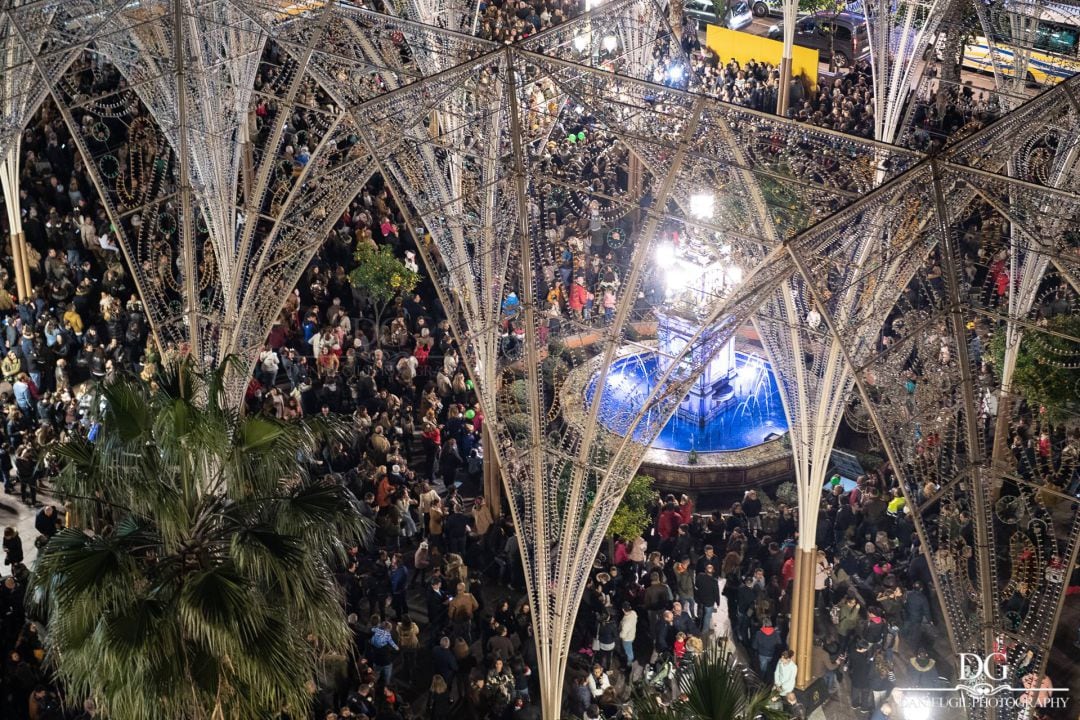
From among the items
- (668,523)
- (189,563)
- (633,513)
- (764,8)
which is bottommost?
(668,523)

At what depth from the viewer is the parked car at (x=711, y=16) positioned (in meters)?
41.0

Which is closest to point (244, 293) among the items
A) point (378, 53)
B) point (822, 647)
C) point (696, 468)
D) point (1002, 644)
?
point (378, 53)

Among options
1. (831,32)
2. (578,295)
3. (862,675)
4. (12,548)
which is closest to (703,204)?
(862,675)

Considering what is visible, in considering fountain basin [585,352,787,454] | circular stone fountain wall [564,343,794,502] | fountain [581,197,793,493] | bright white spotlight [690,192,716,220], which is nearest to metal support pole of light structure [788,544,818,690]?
fountain [581,197,793,493]

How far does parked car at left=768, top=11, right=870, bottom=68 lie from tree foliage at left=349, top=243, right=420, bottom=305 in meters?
17.2

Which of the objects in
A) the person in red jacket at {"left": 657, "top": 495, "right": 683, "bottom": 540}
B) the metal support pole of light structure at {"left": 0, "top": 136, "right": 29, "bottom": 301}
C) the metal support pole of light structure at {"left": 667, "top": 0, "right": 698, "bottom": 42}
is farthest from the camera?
the metal support pole of light structure at {"left": 667, "top": 0, "right": 698, "bottom": 42}

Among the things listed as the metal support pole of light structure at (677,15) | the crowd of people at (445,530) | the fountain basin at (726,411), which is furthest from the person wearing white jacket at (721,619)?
the metal support pole of light structure at (677,15)

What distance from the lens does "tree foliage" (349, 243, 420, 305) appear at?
25.1 metres

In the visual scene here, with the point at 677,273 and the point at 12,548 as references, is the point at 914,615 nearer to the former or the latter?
the point at 677,273

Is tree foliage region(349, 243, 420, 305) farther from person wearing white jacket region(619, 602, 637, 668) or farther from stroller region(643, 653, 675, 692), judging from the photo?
stroller region(643, 653, 675, 692)

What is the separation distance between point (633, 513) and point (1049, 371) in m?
6.30

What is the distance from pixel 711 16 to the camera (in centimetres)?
4131

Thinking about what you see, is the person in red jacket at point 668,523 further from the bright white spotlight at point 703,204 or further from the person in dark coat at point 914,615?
the bright white spotlight at point 703,204

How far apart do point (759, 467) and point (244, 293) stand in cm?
858
